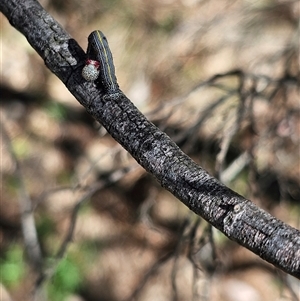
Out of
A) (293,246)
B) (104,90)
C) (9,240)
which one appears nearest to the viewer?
(293,246)

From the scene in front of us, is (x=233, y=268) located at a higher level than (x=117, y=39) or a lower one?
lower

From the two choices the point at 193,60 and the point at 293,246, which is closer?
the point at 293,246

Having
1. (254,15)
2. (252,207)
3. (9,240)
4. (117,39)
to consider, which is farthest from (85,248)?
(252,207)

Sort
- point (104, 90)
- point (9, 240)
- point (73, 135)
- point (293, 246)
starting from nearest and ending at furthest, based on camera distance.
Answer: point (293, 246) < point (104, 90) < point (9, 240) < point (73, 135)

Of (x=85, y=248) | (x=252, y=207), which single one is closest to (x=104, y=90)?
(x=252, y=207)

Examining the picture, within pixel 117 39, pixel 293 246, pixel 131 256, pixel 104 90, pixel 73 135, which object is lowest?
pixel 293 246

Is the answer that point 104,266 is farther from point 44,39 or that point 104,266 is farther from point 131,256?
point 44,39
